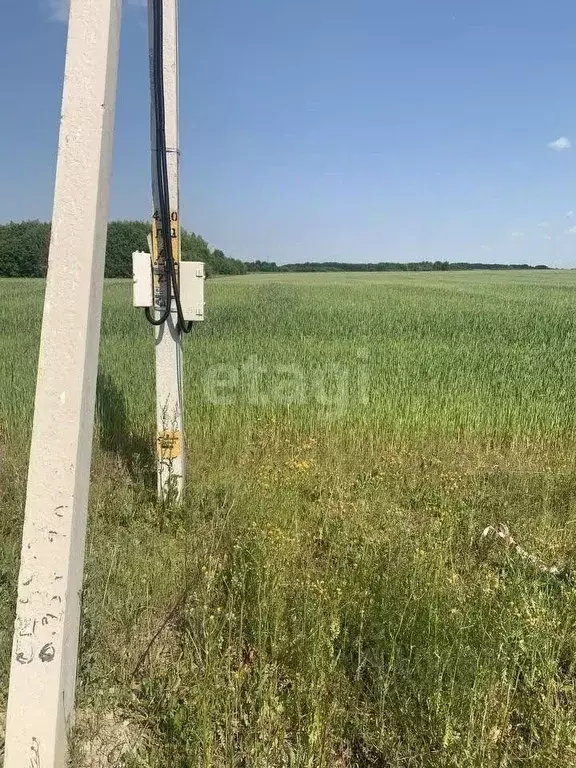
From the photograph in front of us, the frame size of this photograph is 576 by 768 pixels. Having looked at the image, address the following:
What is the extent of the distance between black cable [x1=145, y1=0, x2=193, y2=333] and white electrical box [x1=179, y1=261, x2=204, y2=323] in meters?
0.06

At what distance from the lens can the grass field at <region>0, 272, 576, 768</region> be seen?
1859 mm

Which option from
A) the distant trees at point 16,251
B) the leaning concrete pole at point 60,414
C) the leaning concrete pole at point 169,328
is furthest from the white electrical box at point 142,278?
the distant trees at point 16,251

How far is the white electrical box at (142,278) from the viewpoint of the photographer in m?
3.20

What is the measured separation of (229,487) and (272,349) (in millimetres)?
4395

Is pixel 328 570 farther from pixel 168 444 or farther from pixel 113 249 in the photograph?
pixel 113 249

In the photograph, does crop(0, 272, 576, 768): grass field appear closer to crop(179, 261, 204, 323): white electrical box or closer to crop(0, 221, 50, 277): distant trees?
crop(179, 261, 204, 323): white electrical box

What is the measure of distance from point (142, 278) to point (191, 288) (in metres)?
0.28

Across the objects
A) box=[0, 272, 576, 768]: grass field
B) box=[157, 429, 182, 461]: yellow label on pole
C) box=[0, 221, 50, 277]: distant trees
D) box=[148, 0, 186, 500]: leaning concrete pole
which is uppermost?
box=[0, 221, 50, 277]: distant trees

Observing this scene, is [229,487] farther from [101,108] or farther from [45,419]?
[101,108]

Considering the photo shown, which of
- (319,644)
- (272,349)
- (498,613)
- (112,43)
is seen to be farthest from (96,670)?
(272,349)
